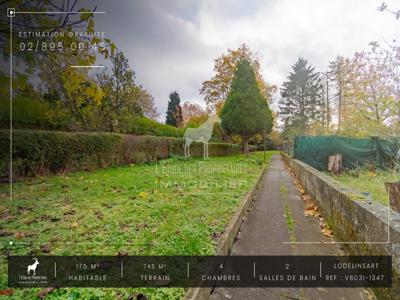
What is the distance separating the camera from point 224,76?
1969 centimetres

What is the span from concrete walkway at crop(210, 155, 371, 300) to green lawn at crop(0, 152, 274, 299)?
0.39 meters

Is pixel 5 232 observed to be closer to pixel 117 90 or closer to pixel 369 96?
pixel 117 90

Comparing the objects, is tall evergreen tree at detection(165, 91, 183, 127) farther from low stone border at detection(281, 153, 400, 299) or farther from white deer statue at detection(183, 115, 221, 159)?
low stone border at detection(281, 153, 400, 299)

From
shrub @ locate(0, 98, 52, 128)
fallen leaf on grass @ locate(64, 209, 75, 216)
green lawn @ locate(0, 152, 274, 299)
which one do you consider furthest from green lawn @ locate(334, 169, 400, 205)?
shrub @ locate(0, 98, 52, 128)

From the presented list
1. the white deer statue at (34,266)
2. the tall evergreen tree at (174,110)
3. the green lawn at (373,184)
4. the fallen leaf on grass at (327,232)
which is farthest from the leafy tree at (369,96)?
the tall evergreen tree at (174,110)

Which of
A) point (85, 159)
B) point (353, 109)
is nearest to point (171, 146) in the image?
point (85, 159)

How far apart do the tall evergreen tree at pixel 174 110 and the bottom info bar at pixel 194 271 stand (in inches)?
1061

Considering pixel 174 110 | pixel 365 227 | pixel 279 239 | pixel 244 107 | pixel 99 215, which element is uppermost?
pixel 174 110

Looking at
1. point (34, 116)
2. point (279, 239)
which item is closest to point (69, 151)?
point (34, 116)

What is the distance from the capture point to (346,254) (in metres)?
2.34

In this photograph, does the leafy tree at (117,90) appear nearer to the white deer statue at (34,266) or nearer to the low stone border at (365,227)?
the white deer statue at (34,266)

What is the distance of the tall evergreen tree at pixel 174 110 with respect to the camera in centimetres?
2916

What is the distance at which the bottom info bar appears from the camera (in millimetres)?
1620

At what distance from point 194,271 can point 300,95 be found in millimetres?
41260
